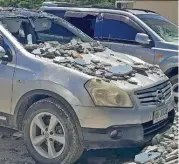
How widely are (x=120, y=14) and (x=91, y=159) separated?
3.54m

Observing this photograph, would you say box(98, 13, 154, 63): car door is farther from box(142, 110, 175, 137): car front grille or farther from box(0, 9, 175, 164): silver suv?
box(142, 110, 175, 137): car front grille

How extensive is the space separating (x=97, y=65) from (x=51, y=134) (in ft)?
3.16

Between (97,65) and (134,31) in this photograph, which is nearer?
(97,65)

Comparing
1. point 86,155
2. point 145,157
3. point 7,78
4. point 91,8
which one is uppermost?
point 91,8

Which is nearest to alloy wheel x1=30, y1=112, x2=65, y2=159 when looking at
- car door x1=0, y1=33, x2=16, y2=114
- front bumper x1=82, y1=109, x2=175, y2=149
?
front bumper x1=82, y1=109, x2=175, y2=149

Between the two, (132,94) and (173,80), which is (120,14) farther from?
(132,94)

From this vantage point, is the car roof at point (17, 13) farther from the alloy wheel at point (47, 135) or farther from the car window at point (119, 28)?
the car window at point (119, 28)

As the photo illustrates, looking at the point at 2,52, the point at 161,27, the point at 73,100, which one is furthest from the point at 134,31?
the point at 73,100

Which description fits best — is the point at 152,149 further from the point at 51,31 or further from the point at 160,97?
the point at 51,31

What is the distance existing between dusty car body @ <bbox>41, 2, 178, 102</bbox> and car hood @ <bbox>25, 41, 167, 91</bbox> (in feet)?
5.30

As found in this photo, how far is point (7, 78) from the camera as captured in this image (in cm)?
450

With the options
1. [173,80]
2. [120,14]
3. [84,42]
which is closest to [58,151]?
[84,42]

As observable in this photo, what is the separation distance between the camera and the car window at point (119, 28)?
A: 7.16 meters

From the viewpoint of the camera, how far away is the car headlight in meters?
4.05
